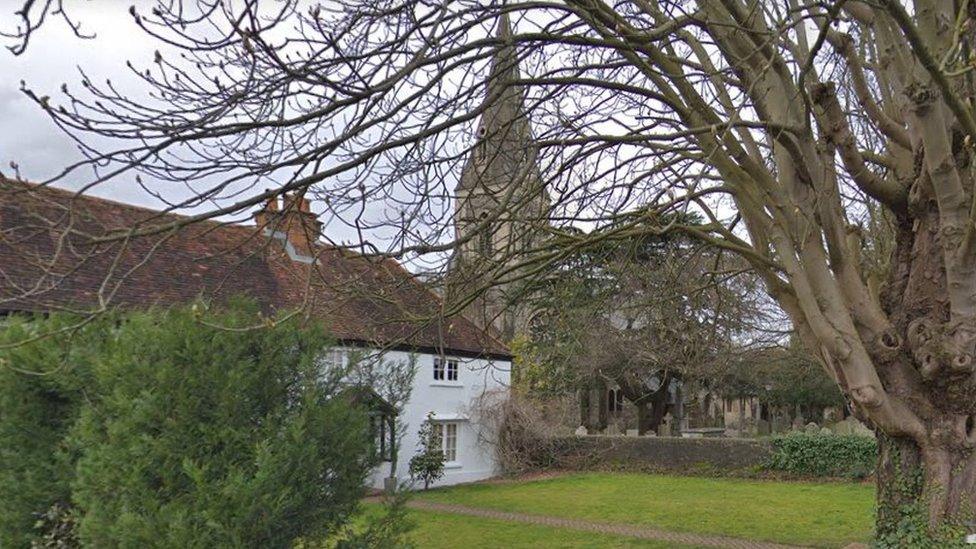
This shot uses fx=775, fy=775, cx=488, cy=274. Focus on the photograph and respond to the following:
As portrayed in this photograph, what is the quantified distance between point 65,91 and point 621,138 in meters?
4.10

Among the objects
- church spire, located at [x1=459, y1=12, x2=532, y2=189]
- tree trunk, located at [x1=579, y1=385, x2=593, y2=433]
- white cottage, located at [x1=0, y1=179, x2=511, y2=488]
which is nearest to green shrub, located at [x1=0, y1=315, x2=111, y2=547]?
white cottage, located at [x1=0, y1=179, x2=511, y2=488]

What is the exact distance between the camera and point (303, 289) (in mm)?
11211

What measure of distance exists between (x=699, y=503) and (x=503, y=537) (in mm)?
6408

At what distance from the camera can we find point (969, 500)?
678 cm

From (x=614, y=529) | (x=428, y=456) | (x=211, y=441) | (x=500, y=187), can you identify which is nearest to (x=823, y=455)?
A: (x=614, y=529)

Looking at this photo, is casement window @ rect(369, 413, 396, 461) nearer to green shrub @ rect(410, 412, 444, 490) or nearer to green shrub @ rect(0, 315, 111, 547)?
green shrub @ rect(0, 315, 111, 547)

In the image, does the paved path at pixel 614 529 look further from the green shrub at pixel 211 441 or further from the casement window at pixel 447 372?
the casement window at pixel 447 372

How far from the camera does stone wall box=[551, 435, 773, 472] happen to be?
24.3 meters

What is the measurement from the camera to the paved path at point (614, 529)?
42.3 ft

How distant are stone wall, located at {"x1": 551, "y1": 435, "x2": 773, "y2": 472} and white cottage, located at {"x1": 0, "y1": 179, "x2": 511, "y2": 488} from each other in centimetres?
315

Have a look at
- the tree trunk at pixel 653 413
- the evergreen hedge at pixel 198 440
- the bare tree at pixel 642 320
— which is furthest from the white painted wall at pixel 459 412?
the evergreen hedge at pixel 198 440

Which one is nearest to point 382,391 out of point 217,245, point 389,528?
point 389,528

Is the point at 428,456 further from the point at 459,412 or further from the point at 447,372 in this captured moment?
the point at 447,372

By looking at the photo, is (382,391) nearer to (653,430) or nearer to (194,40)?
(194,40)
